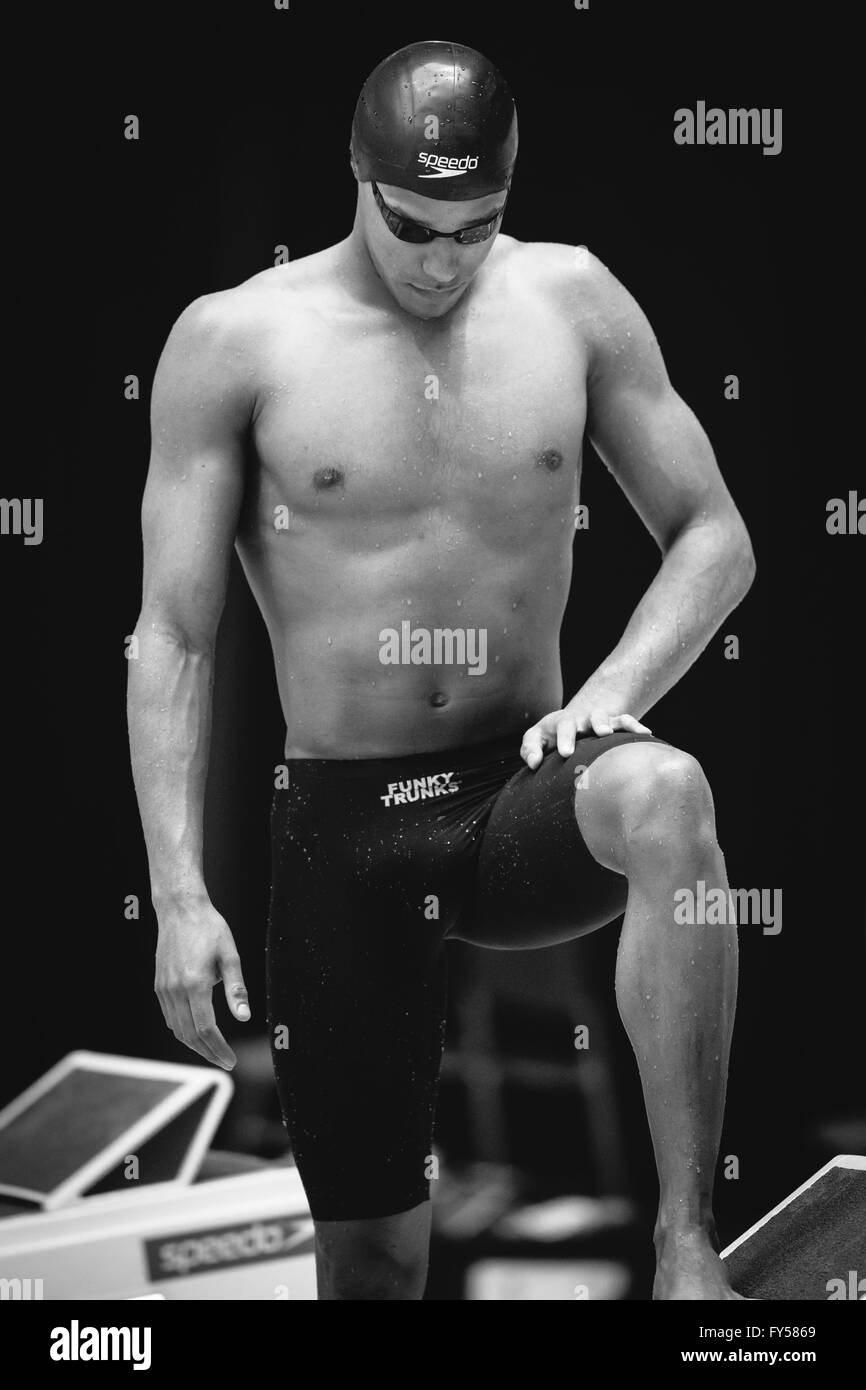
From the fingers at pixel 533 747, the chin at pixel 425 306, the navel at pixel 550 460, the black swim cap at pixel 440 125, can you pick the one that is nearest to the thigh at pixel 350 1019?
the fingers at pixel 533 747

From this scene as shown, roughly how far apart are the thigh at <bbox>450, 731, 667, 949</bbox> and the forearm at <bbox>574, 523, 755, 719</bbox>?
14 cm

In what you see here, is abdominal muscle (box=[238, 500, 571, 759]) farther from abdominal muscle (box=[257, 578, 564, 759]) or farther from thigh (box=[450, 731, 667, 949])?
thigh (box=[450, 731, 667, 949])

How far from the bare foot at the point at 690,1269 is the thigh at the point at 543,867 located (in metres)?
0.40

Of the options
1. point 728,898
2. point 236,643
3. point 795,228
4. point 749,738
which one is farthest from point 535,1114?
point 728,898

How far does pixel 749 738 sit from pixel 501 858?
1.56 m

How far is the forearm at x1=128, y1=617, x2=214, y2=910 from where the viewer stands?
244 centimetres

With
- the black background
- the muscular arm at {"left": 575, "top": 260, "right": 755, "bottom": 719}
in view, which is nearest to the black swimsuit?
the muscular arm at {"left": 575, "top": 260, "right": 755, "bottom": 719}

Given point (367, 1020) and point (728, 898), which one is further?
point (367, 1020)

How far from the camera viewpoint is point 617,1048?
388 cm

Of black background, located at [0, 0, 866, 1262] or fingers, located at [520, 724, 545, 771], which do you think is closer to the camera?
fingers, located at [520, 724, 545, 771]

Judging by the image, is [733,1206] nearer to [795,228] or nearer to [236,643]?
[236,643]

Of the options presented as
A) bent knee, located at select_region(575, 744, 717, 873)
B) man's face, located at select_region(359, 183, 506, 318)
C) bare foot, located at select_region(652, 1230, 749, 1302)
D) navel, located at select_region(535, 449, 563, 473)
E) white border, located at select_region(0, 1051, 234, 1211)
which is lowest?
white border, located at select_region(0, 1051, 234, 1211)

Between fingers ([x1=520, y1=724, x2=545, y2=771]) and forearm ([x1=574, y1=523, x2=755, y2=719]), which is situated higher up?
forearm ([x1=574, y1=523, x2=755, y2=719])

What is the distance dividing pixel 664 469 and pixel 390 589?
0.39 meters
